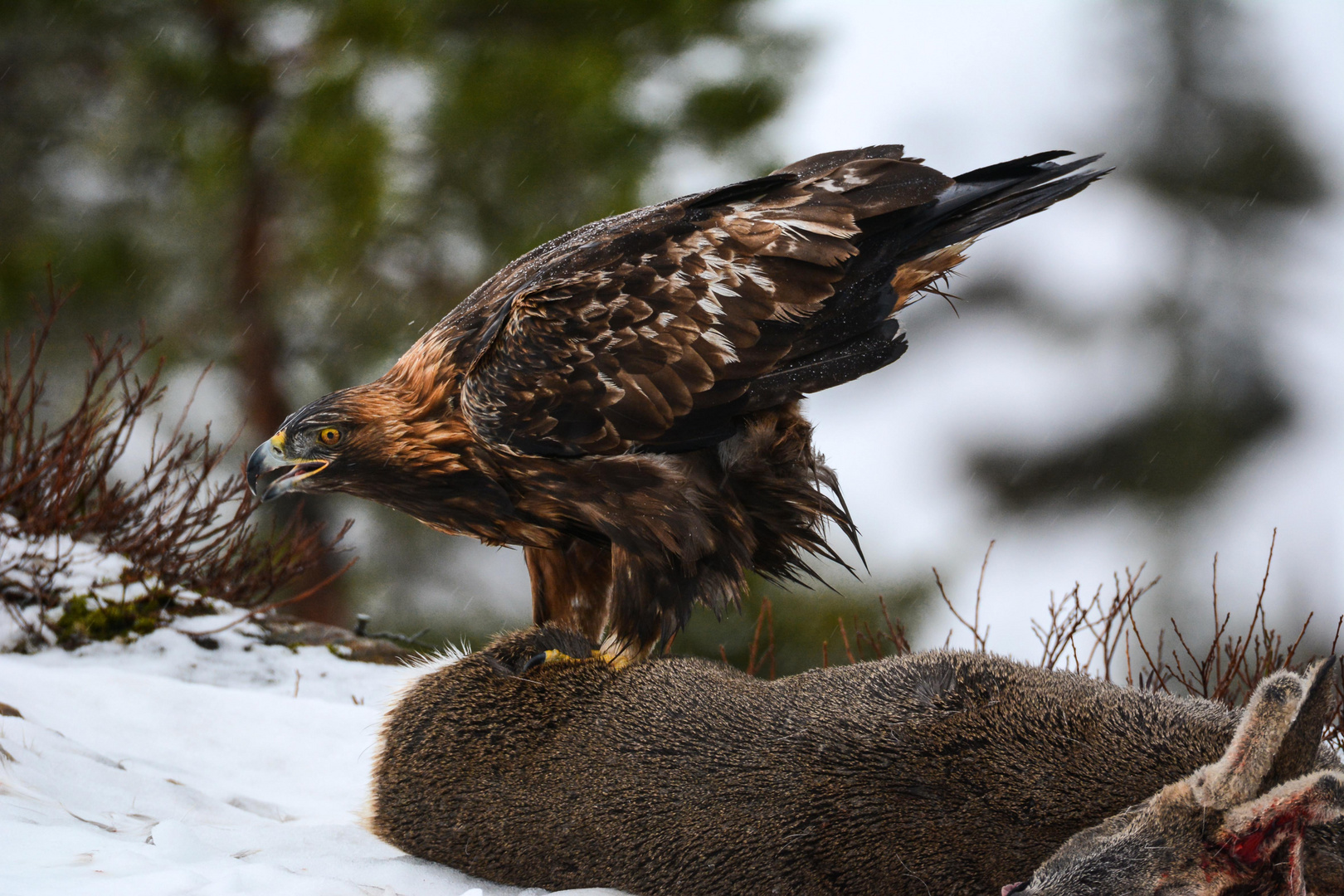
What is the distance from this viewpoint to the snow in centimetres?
272

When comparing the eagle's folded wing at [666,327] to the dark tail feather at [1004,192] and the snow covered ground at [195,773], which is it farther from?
the snow covered ground at [195,773]

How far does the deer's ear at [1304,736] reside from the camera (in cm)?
190

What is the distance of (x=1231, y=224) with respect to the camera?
12.9 meters

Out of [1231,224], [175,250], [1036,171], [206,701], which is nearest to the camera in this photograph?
[1036,171]

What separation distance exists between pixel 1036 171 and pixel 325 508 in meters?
7.98

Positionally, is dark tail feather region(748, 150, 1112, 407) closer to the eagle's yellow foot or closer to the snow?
the eagle's yellow foot

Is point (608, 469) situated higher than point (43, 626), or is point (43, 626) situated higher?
point (608, 469)

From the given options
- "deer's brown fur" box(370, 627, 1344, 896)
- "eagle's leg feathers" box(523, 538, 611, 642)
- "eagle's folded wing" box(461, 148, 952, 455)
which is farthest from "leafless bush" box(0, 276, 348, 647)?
"deer's brown fur" box(370, 627, 1344, 896)

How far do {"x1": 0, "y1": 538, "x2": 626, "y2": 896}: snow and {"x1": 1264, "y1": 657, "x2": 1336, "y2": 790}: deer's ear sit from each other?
1785 millimetres

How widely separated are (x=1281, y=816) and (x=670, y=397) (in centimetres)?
216

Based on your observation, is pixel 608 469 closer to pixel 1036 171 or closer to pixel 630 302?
pixel 630 302

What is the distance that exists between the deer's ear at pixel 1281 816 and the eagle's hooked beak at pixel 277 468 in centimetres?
291

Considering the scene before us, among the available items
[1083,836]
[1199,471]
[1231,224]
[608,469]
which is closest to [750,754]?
[1083,836]

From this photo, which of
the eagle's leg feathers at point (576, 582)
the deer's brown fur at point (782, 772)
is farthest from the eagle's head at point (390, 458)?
the deer's brown fur at point (782, 772)
